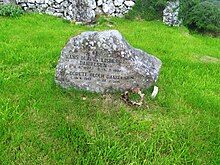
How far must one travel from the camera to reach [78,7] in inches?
585

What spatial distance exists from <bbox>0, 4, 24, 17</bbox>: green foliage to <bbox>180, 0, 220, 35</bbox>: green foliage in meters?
6.27

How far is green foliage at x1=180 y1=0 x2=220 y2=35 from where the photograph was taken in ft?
48.8

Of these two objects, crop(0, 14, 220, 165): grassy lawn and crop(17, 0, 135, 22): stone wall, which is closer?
crop(0, 14, 220, 165): grassy lawn

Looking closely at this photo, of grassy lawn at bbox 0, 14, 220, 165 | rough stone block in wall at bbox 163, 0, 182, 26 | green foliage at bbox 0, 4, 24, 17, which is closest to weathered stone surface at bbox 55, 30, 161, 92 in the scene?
grassy lawn at bbox 0, 14, 220, 165

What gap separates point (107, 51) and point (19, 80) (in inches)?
82.1

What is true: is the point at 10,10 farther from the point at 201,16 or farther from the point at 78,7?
the point at 201,16

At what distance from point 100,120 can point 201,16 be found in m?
9.41

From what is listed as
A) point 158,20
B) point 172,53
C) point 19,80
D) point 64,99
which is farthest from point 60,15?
point 64,99

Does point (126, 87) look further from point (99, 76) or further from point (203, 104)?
point (203, 104)

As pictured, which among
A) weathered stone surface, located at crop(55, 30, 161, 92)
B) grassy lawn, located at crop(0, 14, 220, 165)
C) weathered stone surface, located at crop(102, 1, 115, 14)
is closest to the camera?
grassy lawn, located at crop(0, 14, 220, 165)

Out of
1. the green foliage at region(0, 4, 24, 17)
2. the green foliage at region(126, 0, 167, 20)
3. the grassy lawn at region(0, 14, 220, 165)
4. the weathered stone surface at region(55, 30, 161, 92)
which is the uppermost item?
the weathered stone surface at region(55, 30, 161, 92)

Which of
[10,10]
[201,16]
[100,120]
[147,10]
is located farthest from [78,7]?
[100,120]

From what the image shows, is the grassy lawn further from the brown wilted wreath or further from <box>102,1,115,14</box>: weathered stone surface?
<box>102,1,115,14</box>: weathered stone surface

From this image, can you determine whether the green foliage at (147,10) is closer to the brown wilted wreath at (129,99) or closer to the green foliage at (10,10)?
the green foliage at (10,10)
